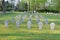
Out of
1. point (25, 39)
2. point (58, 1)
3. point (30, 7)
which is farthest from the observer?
point (30, 7)

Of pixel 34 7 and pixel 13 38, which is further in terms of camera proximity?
pixel 34 7

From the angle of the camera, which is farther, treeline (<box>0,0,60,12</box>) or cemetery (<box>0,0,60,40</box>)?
treeline (<box>0,0,60,12</box>)

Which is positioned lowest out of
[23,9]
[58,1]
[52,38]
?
[23,9]

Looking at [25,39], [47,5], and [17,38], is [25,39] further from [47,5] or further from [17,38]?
[47,5]

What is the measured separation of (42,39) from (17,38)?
157cm

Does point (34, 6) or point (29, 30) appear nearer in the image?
point (29, 30)

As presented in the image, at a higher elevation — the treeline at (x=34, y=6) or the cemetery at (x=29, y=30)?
the cemetery at (x=29, y=30)

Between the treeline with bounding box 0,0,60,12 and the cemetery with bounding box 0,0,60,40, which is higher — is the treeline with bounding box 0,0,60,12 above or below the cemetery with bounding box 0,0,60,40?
below

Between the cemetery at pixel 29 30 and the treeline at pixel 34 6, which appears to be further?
the treeline at pixel 34 6

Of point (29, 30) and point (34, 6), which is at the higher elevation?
point (29, 30)

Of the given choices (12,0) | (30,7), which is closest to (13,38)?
(30,7)

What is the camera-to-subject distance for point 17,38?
15.2m

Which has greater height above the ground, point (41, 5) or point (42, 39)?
point (42, 39)

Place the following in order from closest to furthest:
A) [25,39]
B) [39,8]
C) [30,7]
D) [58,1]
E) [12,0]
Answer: [25,39] < [58,1] < [39,8] < [30,7] < [12,0]
